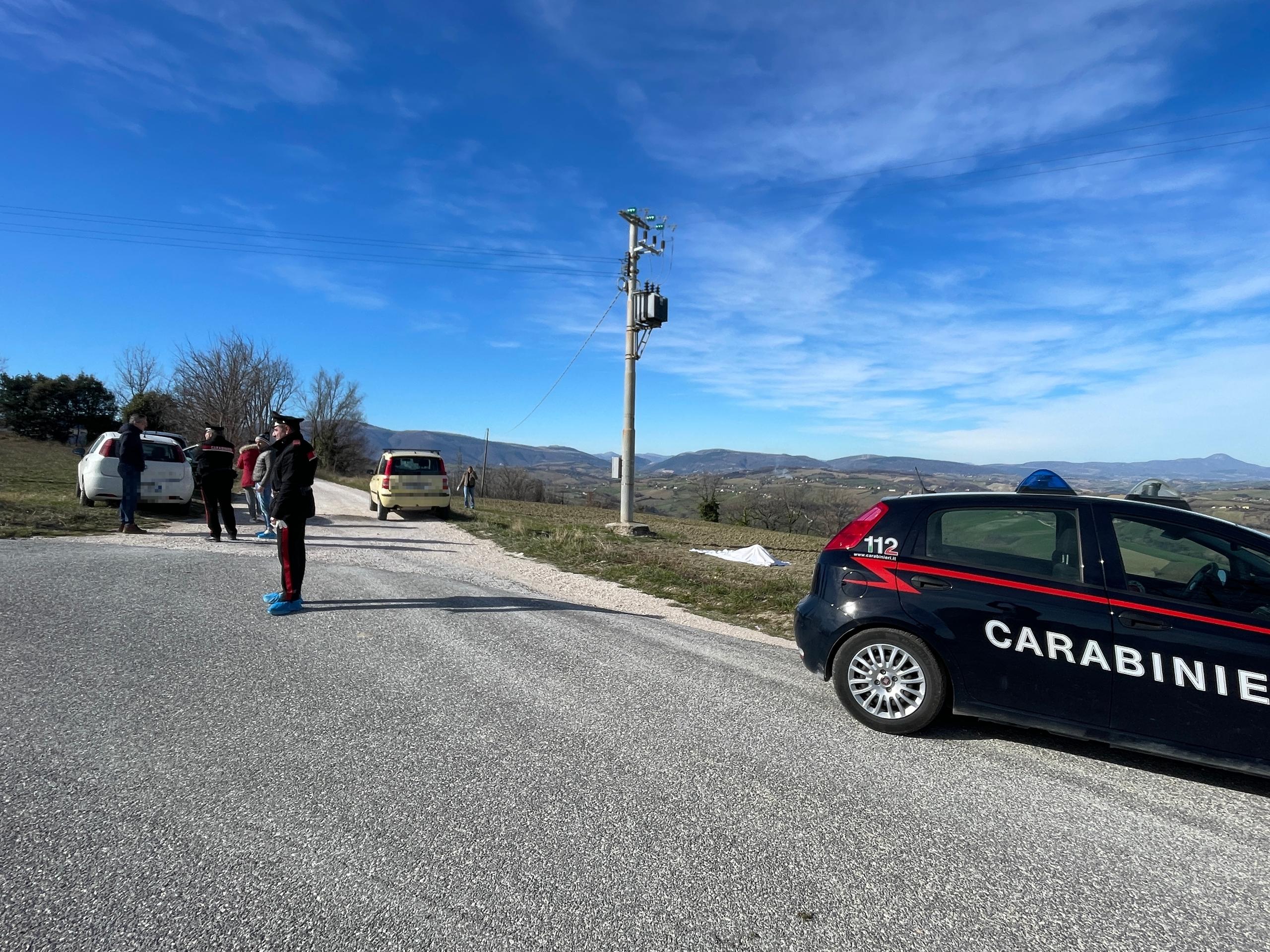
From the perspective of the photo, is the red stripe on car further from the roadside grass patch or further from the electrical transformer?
the electrical transformer

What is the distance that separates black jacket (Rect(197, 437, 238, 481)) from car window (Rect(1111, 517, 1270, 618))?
1071cm

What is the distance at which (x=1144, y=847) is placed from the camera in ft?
9.99

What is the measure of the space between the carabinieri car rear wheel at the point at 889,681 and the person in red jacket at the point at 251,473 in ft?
36.3

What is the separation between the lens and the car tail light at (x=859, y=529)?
4.73 metres

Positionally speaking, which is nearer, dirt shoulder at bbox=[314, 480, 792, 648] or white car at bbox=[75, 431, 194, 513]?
dirt shoulder at bbox=[314, 480, 792, 648]

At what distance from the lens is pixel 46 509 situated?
1284 centimetres

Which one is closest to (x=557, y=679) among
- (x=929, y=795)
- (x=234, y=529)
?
(x=929, y=795)

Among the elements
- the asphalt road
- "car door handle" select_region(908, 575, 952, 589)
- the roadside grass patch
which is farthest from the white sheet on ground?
"car door handle" select_region(908, 575, 952, 589)

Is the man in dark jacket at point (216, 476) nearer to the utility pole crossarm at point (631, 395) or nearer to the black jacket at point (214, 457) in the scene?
the black jacket at point (214, 457)

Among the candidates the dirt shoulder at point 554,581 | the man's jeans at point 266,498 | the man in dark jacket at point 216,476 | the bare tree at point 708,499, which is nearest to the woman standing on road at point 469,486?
the dirt shoulder at point 554,581

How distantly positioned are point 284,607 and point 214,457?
4996 millimetres

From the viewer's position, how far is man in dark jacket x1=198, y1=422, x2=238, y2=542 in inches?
407

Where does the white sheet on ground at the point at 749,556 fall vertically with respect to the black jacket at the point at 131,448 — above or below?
below

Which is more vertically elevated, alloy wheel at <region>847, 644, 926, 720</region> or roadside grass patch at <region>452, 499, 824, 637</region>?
alloy wheel at <region>847, 644, 926, 720</region>
